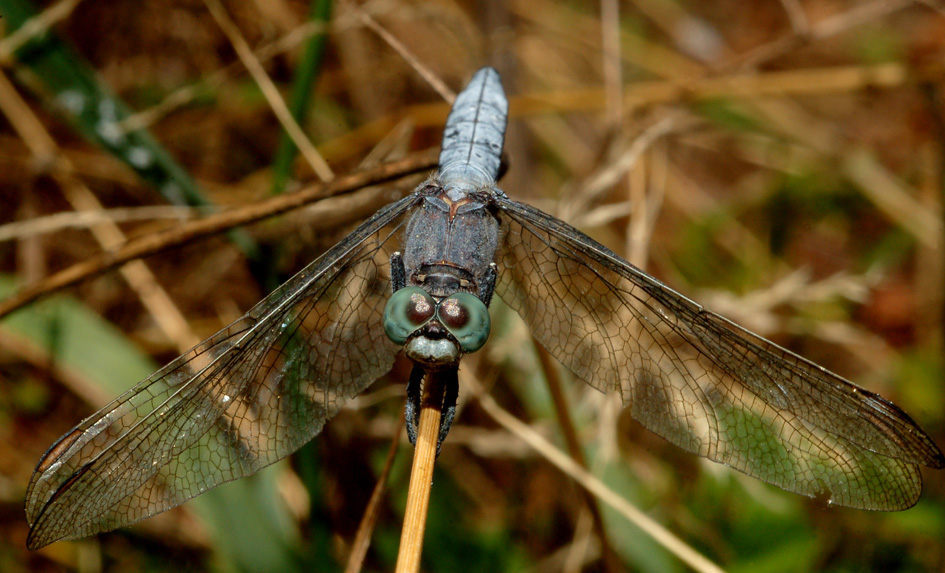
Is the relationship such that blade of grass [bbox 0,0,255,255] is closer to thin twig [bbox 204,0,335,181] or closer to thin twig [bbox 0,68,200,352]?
thin twig [bbox 204,0,335,181]

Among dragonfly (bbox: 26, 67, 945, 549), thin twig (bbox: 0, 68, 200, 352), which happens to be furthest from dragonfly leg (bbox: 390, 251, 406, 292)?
thin twig (bbox: 0, 68, 200, 352)

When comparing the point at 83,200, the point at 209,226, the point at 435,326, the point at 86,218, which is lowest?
the point at 435,326

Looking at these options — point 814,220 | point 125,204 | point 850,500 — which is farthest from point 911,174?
point 125,204

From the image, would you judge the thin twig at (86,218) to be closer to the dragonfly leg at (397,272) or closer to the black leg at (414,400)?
the dragonfly leg at (397,272)

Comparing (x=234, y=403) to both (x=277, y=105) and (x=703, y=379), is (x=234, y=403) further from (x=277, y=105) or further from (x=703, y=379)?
(x=703, y=379)

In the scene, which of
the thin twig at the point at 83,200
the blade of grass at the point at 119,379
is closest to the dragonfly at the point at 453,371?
the blade of grass at the point at 119,379

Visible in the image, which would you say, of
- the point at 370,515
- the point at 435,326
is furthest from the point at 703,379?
the point at 370,515
